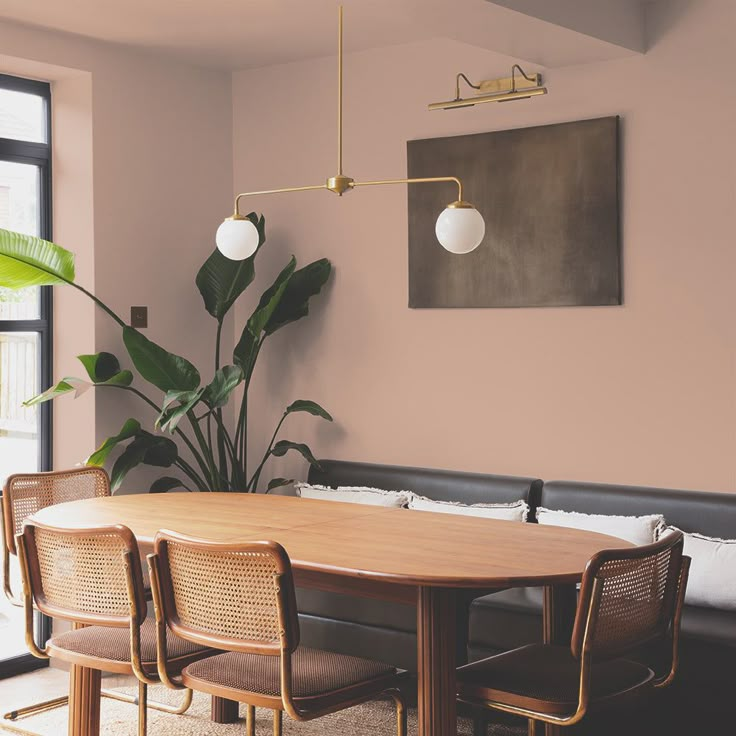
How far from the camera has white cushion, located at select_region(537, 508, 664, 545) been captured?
4043 millimetres

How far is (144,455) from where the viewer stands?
197 inches

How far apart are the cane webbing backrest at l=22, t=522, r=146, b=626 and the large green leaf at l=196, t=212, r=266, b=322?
7.21 ft

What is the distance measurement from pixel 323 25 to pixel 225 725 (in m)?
2.97

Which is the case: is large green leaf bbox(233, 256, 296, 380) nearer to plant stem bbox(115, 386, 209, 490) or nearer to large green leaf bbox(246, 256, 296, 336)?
large green leaf bbox(246, 256, 296, 336)

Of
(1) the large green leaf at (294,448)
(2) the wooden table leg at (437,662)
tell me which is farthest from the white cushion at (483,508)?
(2) the wooden table leg at (437,662)

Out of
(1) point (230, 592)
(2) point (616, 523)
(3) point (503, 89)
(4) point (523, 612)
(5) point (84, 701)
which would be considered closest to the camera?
(1) point (230, 592)

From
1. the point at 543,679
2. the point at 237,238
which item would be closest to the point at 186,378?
the point at 237,238

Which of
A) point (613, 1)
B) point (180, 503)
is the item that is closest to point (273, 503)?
point (180, 503)

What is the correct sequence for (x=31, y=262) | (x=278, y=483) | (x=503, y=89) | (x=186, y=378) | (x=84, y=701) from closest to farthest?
1. (x=84, y=701)
2. (x=31, y=262)
3. (x=503, y=89)
4. (x=186, y=378)
5. (x=278, y=483)

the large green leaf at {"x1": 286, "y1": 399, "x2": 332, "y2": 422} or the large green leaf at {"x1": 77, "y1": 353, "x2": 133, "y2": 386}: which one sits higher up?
the large green leaf at {"x1": 77, "y1": 353, "x2": 133, "y2": 386}

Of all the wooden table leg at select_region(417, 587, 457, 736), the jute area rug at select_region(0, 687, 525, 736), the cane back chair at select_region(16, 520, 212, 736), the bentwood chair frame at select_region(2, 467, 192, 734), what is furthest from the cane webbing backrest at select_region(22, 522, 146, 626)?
the jute area rug at select_region(0, 687, 525, 736)

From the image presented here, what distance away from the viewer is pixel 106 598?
3115mm

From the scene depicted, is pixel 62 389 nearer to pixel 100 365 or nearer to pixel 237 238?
pixel 100 365

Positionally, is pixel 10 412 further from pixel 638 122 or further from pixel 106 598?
pixel 638 122
